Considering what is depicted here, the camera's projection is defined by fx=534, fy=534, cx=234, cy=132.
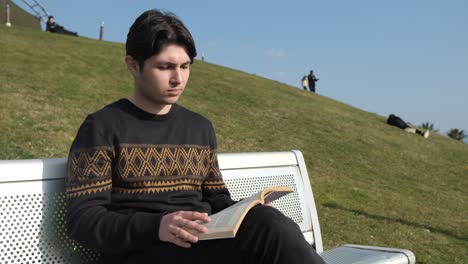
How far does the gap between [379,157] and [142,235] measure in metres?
13.3

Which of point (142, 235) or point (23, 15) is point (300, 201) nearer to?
point (142, 235)

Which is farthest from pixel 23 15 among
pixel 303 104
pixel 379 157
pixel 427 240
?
pixel 427 240

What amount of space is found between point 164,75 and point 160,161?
40cm

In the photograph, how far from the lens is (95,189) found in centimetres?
222

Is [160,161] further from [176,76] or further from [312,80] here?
[312,80]

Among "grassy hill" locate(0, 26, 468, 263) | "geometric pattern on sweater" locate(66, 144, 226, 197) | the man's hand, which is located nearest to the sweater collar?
"geometric pattern on sweater" locate(66, 144, 226, 197)

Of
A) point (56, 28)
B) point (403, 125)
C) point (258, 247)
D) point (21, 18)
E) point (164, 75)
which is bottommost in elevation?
point (403, 125)

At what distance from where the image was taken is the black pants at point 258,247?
199cm

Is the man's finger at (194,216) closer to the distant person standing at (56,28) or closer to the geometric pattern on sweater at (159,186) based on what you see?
the geometric pattern on sweater at (159,186)

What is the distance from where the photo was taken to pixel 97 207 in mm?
2199

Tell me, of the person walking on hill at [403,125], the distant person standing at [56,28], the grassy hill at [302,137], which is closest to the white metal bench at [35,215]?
the grassy hill at [302,137]

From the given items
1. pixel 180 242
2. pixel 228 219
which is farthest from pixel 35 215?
pixel 228 219

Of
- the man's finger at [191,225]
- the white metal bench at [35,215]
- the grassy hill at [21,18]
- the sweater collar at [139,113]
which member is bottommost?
the white metal bench at [35,215]

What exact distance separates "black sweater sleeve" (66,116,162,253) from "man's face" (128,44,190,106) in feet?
0.97
